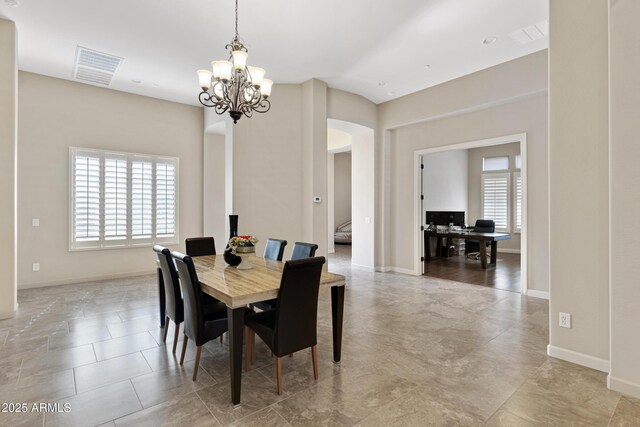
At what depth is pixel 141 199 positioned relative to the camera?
19.9 ft

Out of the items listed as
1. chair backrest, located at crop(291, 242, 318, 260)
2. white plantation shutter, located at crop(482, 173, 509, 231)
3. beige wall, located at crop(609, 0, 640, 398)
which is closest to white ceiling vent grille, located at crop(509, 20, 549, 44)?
beige wall, located at crop(609, 0, 640, 398)

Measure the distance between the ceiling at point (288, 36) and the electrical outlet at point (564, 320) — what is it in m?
3.21

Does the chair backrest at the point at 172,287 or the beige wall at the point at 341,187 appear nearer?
the chair backrest at the point at 172,287

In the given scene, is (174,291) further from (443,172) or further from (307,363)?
(443,172)

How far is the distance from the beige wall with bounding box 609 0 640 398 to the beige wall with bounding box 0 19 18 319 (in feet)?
19.7

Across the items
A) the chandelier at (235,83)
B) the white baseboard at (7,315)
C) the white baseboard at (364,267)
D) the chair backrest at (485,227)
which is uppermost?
the chandelier at (235,83)

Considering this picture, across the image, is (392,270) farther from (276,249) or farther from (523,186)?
(276,249)

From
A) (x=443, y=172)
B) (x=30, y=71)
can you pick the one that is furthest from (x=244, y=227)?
(x=443, y=172)

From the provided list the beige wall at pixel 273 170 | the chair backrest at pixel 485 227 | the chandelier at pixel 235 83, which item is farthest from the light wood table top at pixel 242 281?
the chair backrest at pixel 485 227

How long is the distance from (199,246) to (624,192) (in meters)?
4.21

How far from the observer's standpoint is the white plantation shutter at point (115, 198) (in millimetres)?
5715

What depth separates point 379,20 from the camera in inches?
147

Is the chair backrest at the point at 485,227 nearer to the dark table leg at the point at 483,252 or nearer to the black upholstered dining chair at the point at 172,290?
the dark table leg at the point at 483,252

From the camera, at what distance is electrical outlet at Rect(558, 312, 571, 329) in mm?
2750
